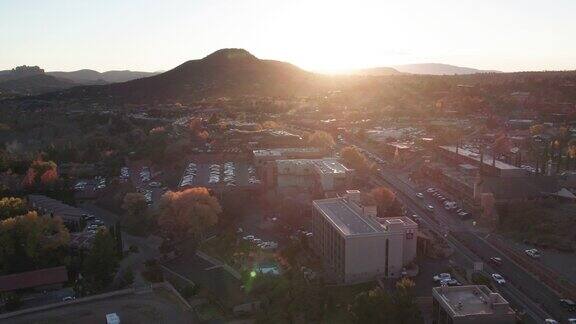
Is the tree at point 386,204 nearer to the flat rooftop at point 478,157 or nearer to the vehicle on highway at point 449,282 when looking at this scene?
the vehicle on highway at point 449,282

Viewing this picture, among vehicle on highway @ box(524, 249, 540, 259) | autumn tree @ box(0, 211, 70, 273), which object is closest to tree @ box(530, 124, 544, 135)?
vehicle on highway @ box(524, 249, 540, 259)

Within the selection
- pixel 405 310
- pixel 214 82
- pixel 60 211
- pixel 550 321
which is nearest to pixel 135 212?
pixel 60 211

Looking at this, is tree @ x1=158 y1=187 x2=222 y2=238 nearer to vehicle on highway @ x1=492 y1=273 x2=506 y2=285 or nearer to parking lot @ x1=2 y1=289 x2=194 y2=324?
parking lot @ x1=2 y1=289 x2=194 y2=324

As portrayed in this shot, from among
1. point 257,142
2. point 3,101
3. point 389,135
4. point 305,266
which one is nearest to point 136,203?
point 305,266

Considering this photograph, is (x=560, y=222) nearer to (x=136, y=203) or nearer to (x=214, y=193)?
(x=214, y=193)

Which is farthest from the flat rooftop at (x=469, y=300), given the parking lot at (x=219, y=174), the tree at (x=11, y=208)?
the tree at (x=11, y=208)

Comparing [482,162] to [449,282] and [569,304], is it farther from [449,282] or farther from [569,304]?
[569,304]

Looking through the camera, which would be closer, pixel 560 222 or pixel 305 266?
pixel 305 266
